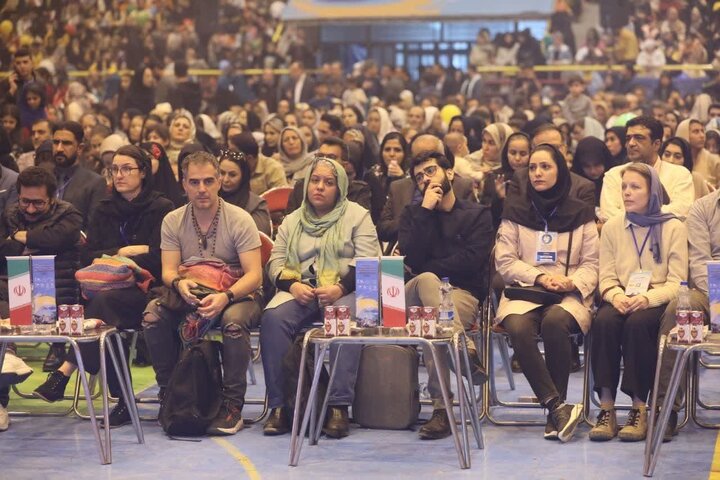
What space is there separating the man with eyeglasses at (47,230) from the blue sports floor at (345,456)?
32.9 inches

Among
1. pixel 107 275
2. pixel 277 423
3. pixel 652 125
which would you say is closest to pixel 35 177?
pixel 107 275

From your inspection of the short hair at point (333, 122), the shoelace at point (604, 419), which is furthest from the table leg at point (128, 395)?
the short hair at point (333, 122)

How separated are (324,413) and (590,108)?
11066 mm

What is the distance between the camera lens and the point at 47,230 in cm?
639

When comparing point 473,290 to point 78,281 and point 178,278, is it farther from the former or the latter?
point 78,281

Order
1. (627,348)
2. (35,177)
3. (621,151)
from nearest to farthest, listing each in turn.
A: (627,348), (35,177), (621,151)

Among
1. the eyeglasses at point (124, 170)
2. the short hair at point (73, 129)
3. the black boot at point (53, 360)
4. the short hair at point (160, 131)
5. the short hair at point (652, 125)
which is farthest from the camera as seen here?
the short hair at point (160, 131)

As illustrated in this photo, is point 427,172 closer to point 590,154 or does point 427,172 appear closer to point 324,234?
point 324,234

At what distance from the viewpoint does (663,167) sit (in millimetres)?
6941

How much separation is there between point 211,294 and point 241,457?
0.85 m

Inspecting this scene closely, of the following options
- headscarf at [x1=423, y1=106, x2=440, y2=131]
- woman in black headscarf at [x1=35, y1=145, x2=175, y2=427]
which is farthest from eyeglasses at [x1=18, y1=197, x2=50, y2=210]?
headscarf at [x1=423, y1=106, x2=440, y2=131]

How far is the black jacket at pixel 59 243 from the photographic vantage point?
6.37m

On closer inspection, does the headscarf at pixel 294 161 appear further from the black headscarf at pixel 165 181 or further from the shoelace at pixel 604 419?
the shoelace at pixel 604 419

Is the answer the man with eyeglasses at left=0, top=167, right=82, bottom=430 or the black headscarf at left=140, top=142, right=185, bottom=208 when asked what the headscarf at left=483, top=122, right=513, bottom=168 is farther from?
the man with eyeglasses at left=0, top=167, right=82, bottom=430
